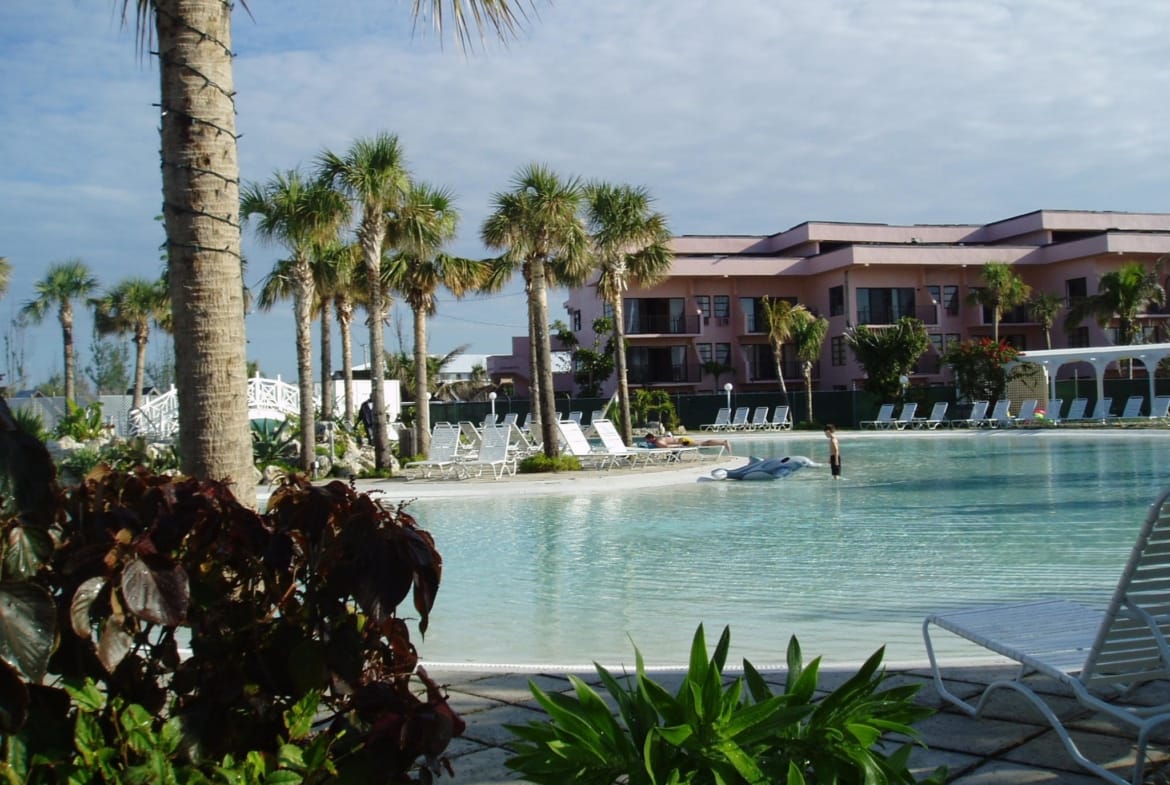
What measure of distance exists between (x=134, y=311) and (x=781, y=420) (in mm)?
28864

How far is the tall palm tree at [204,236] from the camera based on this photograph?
3791 mm

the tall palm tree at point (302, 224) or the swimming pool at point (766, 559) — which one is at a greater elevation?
the tall palm tree at point (302, 224)

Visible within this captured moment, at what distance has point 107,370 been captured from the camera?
74.4m

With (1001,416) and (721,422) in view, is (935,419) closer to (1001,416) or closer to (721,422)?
(1001,416)

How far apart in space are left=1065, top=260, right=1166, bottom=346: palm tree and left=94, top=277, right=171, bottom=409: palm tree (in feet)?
133

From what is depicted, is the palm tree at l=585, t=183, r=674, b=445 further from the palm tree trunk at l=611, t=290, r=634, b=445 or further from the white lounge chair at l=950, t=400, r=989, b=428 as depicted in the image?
the white lounge chair at l=950, t=400, r=989, b=428

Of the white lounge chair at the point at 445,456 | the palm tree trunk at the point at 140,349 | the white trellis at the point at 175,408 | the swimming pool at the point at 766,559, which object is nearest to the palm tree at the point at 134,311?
the palm tree trunk at the point at 140,349

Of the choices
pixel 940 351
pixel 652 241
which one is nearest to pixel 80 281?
pixel 652 241

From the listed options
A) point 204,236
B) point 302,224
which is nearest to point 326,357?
point 302,224

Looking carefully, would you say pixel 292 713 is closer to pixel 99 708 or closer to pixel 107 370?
pixel 99 708

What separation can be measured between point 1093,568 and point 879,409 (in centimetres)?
3511

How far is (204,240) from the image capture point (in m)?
3.85

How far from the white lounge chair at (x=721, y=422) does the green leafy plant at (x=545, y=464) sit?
2206 cm

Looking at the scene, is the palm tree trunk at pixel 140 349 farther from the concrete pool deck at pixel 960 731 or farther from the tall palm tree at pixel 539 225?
the concrete pool deck at pixel 960 731
